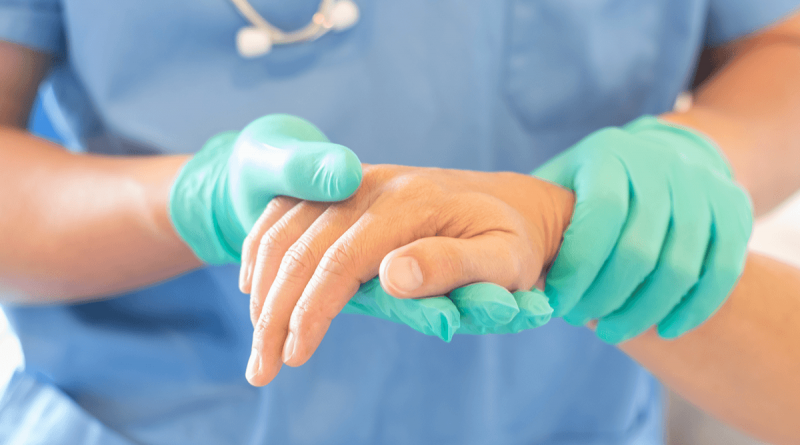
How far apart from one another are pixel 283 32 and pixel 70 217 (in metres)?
0.32

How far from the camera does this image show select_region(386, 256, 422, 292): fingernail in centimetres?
34

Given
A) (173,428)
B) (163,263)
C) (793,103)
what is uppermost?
(793,103)

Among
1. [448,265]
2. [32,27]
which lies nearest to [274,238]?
[448,265]

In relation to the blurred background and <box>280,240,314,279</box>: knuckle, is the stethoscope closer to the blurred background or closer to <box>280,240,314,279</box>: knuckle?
<box>280,240,314,279</box>: knuckle

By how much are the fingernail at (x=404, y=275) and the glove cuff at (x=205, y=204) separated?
0.23 meters

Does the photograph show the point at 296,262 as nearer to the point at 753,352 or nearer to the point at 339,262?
the point at 339,262

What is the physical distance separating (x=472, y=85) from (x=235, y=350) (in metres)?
0.45

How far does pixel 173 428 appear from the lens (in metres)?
0.64

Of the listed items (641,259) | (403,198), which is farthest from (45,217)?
(641,259)

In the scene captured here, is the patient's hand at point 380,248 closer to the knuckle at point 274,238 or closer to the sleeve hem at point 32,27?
the knuckle at point 274,238

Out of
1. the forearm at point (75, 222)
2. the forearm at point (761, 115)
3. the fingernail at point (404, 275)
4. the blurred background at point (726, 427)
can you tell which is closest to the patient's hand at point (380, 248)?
the fingernail at point (404, 275)

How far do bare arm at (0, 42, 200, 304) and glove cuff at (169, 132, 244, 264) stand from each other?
32mm

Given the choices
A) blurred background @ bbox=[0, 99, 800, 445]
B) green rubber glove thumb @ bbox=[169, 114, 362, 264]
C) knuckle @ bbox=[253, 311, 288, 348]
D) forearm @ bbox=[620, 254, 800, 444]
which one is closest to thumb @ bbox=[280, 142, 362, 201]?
green rubber glove thumb @ bbox=[169, 114, 362, 264]

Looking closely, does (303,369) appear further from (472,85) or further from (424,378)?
(472,85)
